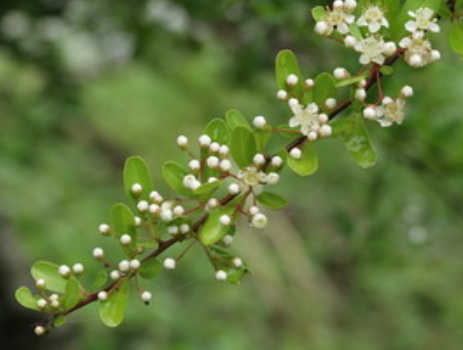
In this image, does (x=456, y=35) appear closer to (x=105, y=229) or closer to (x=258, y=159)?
(x=258, y=159)

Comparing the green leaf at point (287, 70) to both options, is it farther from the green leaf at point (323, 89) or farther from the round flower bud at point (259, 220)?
the round flower bud at point (259, 220)

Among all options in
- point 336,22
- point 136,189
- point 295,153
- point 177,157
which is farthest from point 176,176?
point 177,157

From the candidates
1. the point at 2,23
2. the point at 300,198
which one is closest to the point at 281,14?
the point at 2,23

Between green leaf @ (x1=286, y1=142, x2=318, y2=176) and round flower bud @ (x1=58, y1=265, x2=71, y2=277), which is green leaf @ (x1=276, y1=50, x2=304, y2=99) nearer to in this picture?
green leaf @ (x1=286, y1=142, x2=318, y2=176)

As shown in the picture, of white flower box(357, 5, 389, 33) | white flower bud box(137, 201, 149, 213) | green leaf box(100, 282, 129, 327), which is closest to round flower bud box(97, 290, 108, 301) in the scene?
green leaf box(100, 282, 129, 327)

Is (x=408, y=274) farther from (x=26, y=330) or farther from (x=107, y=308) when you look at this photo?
(x=107, y=308)
